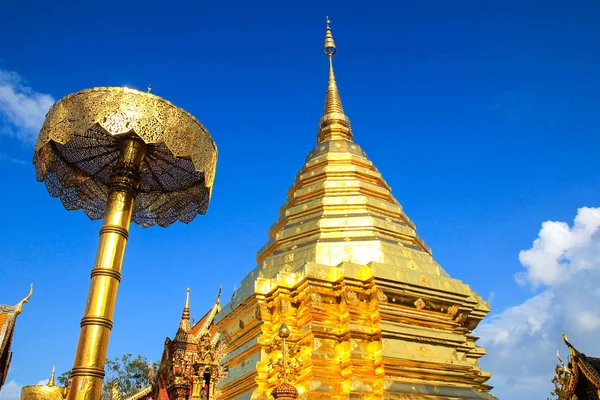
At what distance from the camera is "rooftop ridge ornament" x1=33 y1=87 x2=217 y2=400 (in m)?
5.25

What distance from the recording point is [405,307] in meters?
9.94

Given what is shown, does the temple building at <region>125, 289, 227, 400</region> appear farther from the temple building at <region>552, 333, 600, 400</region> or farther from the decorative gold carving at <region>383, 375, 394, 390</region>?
the temple building at <region>552, 333, 600, 400</region>

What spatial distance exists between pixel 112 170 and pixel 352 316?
514 centimetres

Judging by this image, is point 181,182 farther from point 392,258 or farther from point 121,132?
point 392,258

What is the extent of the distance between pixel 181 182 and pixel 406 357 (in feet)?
16.1

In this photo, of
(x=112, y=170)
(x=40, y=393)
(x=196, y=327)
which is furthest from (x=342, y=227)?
(x=196, y=327)

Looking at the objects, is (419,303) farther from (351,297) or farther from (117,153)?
(117,153)

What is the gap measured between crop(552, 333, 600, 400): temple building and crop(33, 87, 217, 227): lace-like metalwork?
31.8ft

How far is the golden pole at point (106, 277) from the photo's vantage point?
16.4 feet

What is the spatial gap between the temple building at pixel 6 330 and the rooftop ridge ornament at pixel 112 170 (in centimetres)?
996

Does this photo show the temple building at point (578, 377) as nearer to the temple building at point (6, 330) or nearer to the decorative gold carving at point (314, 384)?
the decorative gold carving at point (314, 384)

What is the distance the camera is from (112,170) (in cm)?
653

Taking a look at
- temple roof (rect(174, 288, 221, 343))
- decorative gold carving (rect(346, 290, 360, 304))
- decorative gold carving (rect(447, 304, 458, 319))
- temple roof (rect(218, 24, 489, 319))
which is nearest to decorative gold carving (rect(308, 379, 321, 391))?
decorative gold carving (rect(346, 290, 360, 304))

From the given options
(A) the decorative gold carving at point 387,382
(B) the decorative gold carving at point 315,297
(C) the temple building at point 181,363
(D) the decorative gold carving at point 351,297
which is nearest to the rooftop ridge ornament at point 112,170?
(B) the decorative gold carving at point 315,297
